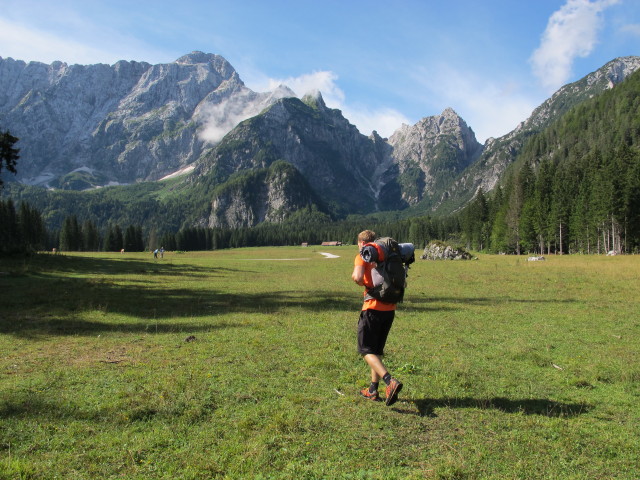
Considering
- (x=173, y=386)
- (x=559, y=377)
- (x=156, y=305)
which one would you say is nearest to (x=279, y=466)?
(x=173, y=386)

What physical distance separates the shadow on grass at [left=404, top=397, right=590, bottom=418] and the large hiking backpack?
237cm

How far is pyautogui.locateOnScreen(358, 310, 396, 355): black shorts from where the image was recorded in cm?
786

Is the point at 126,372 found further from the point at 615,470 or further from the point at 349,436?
the point at 615,470

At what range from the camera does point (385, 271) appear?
7.63m

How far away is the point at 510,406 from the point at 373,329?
329 cm

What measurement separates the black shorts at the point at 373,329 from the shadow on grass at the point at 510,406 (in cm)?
150

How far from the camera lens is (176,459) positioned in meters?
5.55

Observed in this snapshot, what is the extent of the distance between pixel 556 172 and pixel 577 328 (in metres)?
103

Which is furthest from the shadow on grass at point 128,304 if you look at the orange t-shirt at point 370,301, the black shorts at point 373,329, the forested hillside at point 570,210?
the forested hillside at point 570,210

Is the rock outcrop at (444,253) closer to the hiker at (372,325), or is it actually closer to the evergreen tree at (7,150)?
the evergreen tree at (7,150)

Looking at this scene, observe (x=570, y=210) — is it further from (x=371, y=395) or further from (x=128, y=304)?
(x=371, y=395)

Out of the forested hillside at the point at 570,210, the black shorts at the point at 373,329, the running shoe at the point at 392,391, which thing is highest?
the forested hillside at the point at 570,210

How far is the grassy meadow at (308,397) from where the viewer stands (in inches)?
217

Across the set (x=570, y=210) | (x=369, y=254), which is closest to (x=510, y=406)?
(x=369, y=254)
